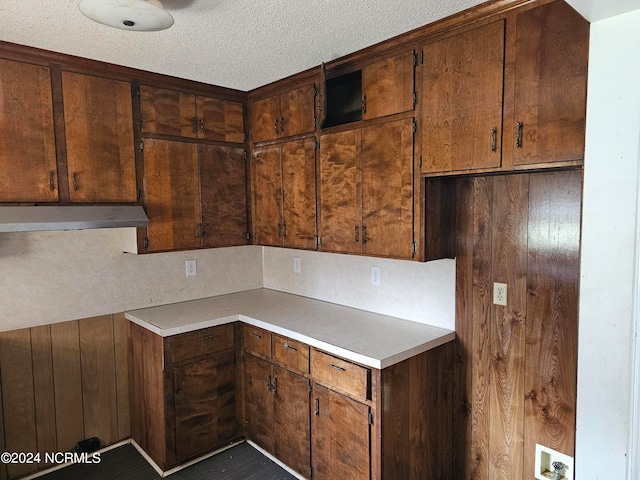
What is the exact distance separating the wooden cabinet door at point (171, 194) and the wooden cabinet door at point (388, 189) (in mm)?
1199

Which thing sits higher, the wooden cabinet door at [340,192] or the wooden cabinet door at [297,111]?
the wooden cabinet door at [297,111]

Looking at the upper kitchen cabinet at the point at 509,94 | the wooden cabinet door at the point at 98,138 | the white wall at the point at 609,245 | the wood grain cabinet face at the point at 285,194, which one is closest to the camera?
the white wall at the point at 609,245

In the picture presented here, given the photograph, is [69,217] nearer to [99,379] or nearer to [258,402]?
[99,379]

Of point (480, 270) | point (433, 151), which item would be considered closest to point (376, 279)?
point (480, 270)

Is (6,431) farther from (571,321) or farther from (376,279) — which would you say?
(571,321)

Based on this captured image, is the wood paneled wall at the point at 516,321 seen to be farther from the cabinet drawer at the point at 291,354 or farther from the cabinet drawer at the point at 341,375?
the cabinet drawer at the point at 291,354

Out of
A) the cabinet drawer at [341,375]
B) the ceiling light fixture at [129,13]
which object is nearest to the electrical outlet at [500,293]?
the cabinet drawer at [341,375]

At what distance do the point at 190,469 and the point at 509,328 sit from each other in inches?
81.1

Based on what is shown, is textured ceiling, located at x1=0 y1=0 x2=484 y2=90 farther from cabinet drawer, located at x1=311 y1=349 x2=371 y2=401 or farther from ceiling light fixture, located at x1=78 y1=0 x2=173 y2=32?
cabinet drawer, located at x1=311 y1=349 x2=371 y2=401

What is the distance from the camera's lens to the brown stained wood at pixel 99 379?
2680mm

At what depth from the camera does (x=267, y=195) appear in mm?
2967

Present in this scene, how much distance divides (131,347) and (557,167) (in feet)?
8.78

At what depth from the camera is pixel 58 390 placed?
2.59 m

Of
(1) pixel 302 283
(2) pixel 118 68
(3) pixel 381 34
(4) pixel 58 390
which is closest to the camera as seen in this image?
(3) pixel 381 34
